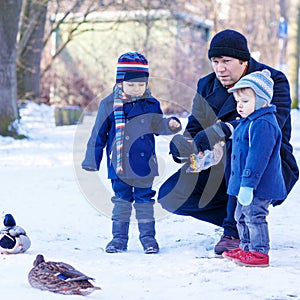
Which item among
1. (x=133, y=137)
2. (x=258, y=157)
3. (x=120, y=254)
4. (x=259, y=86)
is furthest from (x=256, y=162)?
(x=120, y=254)

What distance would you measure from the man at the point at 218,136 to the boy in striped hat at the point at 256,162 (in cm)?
25

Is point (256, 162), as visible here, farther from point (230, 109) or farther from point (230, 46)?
point (230, 46)

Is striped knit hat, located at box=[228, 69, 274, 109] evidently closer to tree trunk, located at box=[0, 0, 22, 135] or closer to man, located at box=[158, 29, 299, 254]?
man, located at box=[158, 29, 299, 254]

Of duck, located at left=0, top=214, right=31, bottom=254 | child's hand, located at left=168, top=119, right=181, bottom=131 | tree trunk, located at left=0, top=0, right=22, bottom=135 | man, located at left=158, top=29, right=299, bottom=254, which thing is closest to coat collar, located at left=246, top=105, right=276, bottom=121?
man, located at left=158, top=29, right=299, bottom=254

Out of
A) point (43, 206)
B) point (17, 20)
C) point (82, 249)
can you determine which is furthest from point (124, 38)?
point (82, 249)

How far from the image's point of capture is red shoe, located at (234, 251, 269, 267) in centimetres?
430

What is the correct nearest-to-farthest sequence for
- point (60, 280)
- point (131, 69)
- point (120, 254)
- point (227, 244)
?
point (60, 280) < point (227, 244) < point (120, 254) < point (131, 69)

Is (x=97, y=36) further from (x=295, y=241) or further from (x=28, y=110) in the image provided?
(x=295, y=241)

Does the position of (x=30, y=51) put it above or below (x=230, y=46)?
above

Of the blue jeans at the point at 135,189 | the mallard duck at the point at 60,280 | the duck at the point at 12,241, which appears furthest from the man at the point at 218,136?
the mallard duck at the point at 60,280

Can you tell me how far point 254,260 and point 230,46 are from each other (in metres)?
1.41

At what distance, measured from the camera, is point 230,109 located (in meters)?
4.79

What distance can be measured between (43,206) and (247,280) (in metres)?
3.14

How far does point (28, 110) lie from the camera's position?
19.7 metres
